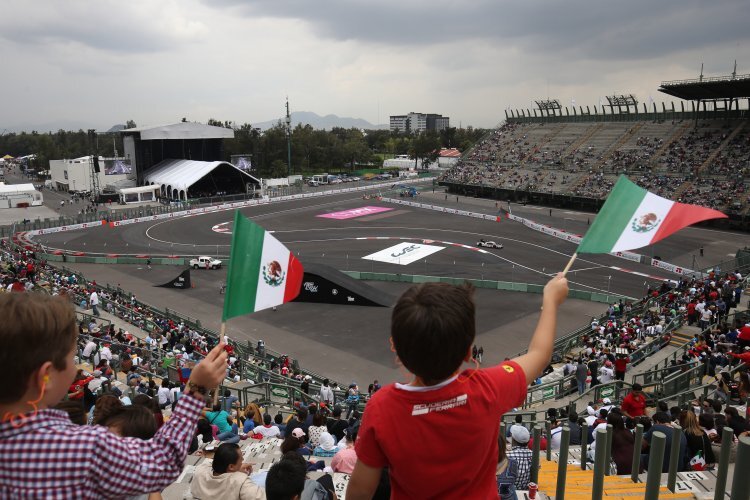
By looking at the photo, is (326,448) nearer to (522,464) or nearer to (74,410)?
(522,464)

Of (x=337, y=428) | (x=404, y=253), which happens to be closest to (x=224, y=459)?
(x=337, y=428)

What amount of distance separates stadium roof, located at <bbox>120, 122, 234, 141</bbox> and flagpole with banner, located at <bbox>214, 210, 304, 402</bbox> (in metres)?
85.1

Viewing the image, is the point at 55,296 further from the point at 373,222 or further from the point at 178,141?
the point at 178,141

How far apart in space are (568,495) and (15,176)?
160 m

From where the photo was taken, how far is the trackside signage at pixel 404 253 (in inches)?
1565

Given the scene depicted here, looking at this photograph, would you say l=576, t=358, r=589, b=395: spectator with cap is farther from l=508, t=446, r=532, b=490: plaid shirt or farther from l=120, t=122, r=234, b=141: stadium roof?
l=120, t=122, r=234, b=141: stadium roof

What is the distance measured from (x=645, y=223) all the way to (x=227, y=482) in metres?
4.92

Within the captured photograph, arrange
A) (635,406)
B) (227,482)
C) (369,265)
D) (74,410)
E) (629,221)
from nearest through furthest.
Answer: (74,410) < (227,482) < (629,221) < (635,406) < (369,265)

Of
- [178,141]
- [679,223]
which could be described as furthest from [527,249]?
[178,141]

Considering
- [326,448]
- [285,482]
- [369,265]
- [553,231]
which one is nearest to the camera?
[285,482]

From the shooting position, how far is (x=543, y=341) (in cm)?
305

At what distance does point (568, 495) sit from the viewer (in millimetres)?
5660

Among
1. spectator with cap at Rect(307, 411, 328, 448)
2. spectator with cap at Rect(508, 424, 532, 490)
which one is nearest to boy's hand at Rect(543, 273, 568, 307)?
spectator with cap at Rect(508, 424, 532, 490)

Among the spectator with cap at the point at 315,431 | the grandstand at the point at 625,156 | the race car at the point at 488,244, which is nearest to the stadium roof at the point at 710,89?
the grandstand at the point at 625,156
